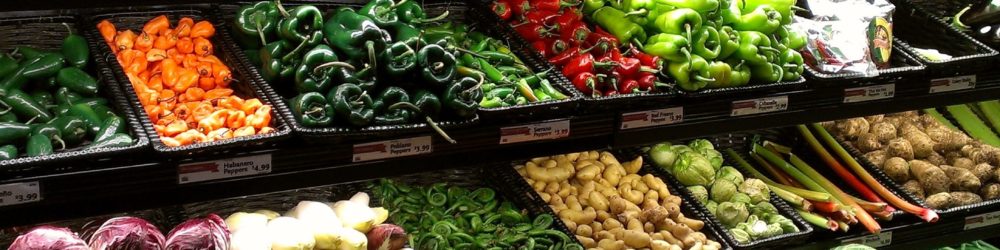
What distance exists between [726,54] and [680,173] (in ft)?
Result: 2.04

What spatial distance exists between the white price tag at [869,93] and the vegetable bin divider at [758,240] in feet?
1.44

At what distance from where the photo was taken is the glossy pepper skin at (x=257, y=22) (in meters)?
2.59

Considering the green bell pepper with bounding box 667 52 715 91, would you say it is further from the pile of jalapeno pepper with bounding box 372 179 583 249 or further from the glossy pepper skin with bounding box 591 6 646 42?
the pile of jalapeno pepper with bounding box 372 179 583 249

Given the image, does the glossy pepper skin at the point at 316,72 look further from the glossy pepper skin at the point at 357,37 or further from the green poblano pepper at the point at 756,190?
the green poblano pepper at the point at 756,190

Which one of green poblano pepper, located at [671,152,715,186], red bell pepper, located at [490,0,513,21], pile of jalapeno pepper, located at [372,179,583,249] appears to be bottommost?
green poblano pepper, located at [671,152,715,186]

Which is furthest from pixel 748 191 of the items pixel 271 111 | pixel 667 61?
pixel 271 111

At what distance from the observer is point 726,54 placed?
9.71 feet

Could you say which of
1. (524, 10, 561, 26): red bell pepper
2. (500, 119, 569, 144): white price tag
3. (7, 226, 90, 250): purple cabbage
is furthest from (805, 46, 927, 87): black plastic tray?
(7, 226, 90, 250): purple cabbage

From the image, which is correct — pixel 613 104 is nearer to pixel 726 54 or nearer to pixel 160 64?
pixel 726 54

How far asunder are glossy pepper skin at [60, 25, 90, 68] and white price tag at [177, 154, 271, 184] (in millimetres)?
611

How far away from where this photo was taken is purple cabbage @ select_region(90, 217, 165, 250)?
2.08 meters

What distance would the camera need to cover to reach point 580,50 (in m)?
2.99

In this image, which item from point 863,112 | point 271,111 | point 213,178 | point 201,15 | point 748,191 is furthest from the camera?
point 748,191

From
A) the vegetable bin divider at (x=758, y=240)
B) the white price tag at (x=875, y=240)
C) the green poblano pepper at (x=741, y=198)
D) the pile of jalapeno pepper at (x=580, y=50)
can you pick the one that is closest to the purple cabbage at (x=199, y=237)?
the pile of jalapeno pepper at (x=580, y=50)
